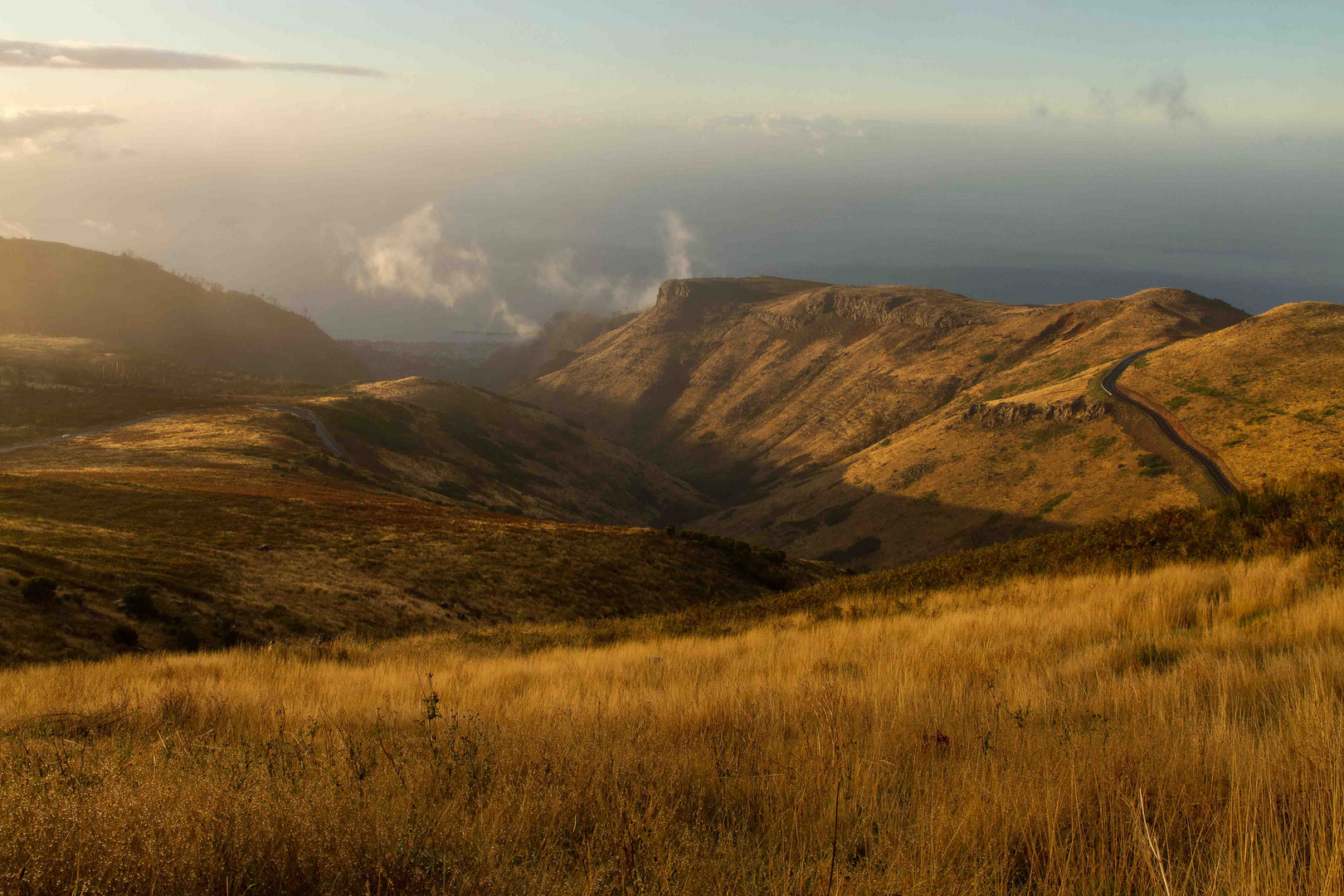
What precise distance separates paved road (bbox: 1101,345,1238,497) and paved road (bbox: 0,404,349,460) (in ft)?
277

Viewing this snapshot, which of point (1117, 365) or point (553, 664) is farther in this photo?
point (1117, 365)

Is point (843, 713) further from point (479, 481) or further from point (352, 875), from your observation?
point (479, 481)

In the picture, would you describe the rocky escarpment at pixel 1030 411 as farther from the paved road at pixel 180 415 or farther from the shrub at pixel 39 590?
the shrub at pixel 39 590

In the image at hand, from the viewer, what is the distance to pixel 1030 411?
103125 millimetres

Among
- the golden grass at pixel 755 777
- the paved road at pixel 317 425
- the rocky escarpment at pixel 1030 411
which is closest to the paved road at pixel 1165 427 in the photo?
the rocky escarpment at pixel 1030 411

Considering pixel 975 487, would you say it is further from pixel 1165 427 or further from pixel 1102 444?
pixel 1165 427

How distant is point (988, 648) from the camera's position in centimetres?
759

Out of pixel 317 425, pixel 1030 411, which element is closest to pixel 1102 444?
pixel 1030 411

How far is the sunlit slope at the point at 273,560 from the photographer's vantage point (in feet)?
60.1

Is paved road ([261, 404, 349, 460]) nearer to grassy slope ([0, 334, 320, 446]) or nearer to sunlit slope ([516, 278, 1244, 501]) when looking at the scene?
grassy slope ([0, 334, 320, 446])

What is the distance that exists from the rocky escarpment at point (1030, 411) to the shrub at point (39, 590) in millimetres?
103019

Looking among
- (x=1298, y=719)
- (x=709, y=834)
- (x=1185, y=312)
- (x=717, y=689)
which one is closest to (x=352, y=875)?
(x=709, y=834)

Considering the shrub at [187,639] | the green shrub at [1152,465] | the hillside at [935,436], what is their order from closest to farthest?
the shrub at [187,639] → the green shrub at [1152,465] → the hillside at [935,436]

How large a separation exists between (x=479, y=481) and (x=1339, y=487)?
95464 mm
